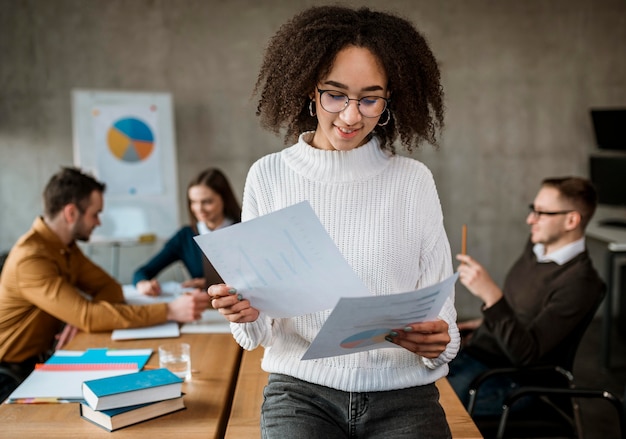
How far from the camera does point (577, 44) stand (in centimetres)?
578

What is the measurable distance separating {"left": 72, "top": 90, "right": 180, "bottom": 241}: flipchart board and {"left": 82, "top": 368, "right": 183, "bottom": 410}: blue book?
343 centimetres

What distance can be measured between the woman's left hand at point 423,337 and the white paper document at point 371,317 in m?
0.02

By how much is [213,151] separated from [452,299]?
14.0 ft

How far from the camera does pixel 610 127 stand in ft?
18.2

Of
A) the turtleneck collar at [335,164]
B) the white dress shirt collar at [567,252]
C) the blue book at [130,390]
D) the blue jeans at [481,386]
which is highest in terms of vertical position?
the turtleneck collar at [335,164]

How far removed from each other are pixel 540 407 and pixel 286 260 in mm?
1450

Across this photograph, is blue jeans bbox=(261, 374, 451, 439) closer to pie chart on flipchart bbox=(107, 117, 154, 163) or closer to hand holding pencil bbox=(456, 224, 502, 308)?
hand holding pencil bbox=(456, 224, 502, 308)

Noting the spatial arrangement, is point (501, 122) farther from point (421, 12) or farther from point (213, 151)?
point (213, 151)

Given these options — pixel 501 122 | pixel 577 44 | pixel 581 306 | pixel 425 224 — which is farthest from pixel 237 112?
pixel 425 224

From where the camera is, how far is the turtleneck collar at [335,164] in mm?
1770

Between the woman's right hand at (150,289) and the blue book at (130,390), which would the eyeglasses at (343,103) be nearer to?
the blue book at (130,390)

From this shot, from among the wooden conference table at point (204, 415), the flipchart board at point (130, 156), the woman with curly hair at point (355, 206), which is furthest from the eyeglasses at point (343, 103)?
the flipchart board at point (130, 156)

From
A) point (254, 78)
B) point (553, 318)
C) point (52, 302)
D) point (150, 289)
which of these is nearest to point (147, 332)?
point (52, 302)

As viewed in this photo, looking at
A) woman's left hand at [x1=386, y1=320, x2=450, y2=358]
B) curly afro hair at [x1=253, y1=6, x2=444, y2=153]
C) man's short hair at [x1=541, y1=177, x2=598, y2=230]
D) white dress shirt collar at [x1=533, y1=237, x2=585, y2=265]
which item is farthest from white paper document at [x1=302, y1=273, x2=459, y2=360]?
man's short hair at [x1=541, y1=177, x2=598, y2=230]
